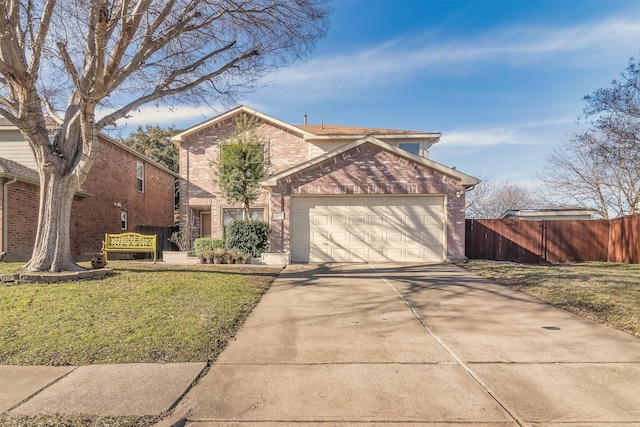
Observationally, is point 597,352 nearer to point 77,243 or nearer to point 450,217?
point 450,217

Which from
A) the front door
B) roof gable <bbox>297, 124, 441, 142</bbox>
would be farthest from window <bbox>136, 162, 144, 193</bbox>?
roof gable <bbox>297, 124, 441, 142</bbox>

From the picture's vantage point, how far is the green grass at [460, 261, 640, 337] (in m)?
5.91

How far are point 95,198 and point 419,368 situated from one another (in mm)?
17113

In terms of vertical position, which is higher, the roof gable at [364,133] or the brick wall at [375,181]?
the roof gable at [364,133]

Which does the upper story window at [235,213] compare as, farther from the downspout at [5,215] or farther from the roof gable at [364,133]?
the downspout at [5,215]

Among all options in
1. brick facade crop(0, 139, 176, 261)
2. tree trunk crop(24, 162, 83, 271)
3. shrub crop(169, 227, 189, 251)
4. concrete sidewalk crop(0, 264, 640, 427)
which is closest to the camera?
concrete sidewalk crop(0, 264, 640, 427)

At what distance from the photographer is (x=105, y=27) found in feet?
26.4

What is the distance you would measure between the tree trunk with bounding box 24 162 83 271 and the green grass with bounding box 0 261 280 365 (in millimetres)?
995

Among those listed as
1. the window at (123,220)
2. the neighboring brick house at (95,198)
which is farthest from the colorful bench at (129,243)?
the window at (123,220)

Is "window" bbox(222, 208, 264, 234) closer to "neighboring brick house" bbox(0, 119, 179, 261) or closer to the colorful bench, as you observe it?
"neighboring brick house" bbox(0, 119, 179, 261)

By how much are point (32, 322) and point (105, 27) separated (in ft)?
20.7

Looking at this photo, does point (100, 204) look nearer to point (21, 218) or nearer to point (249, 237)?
point (21, 218)

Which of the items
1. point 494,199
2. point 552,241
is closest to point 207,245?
point 552,241

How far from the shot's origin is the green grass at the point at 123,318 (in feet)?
13.9
